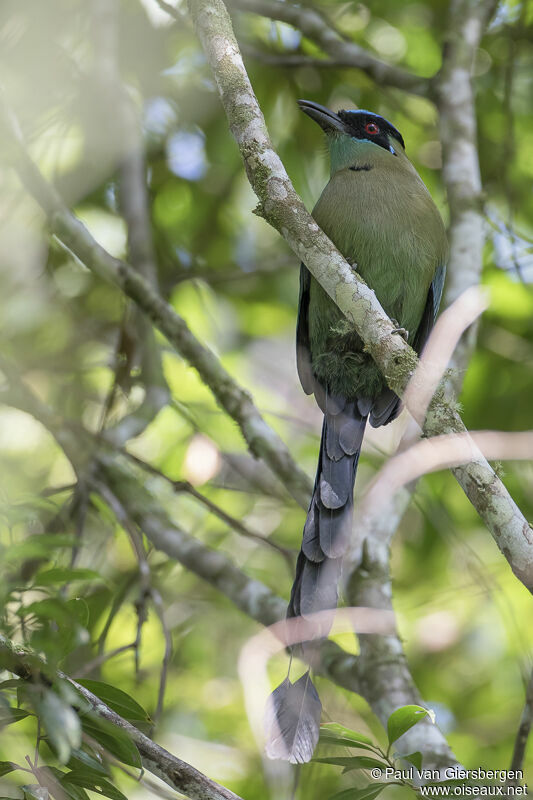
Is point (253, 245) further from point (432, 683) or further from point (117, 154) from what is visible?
point (432, 683)

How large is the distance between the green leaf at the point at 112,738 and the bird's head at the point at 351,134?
268cm

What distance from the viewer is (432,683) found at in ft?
14.1

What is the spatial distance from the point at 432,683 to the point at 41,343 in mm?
2790

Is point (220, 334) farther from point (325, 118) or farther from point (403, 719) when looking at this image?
point (403, 719)

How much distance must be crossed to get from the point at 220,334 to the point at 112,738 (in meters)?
3.23

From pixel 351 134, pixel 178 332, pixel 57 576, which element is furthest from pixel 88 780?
pixel 351 134

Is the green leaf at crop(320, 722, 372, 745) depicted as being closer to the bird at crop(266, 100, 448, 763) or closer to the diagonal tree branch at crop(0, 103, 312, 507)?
the bird at crop(266, 100, 448, 763)

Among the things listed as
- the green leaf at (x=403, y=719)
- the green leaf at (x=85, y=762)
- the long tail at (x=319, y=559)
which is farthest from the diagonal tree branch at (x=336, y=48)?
the green leaf at (x=85, y=762)

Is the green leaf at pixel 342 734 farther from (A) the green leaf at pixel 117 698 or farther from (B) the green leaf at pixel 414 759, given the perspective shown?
(A) the green leaf at pixel 117 698

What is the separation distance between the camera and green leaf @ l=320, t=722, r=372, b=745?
2025 millimetres

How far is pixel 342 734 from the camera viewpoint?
2047 millimetres

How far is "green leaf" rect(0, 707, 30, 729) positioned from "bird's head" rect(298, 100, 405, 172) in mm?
2736

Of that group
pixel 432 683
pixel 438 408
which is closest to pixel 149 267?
pixel 438 408

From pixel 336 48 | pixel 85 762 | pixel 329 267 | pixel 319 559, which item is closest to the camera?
pixel 85 762
